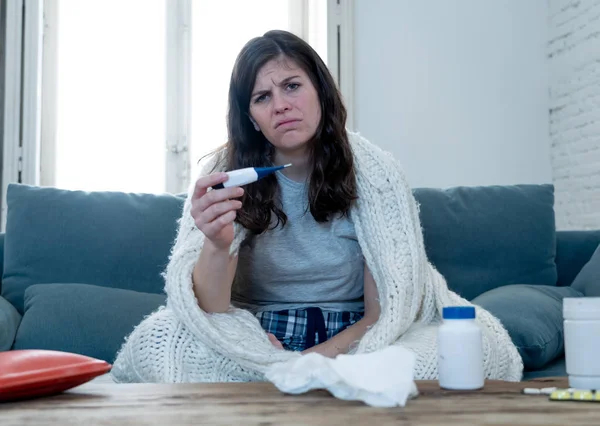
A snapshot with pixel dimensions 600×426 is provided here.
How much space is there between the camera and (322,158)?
167cm

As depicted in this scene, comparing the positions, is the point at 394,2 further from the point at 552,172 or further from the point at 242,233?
the point at 242,233

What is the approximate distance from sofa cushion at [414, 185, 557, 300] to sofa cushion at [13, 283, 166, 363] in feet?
2.78

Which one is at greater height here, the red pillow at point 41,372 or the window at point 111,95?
the window at point 111,95

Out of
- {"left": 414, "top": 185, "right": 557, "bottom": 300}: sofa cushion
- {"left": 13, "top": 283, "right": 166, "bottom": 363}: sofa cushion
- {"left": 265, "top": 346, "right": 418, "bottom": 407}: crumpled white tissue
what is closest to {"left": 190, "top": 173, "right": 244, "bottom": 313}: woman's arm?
{"left": 13, "top": 283, "right": 166, "bottom": 363}: sofa cushion

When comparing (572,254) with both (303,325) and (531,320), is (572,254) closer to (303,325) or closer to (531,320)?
(531,320)

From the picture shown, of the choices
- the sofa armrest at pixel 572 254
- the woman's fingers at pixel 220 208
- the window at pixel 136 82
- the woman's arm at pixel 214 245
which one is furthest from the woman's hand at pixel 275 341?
the window at pixel 136 82

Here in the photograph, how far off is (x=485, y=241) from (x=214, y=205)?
1063mm

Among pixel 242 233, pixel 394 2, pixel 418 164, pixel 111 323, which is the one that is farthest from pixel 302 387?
pixel 394 2

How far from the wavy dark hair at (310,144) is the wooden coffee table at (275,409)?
744 mm

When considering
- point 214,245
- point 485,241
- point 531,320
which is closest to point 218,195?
point 214,245

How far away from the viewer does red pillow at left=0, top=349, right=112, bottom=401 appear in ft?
2.90

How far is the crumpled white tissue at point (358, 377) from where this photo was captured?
0.81m

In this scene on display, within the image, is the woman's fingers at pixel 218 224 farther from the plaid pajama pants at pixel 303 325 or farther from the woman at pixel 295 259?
the plaid pajama pants at pixel 303 325

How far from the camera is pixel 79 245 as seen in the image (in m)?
2.00
